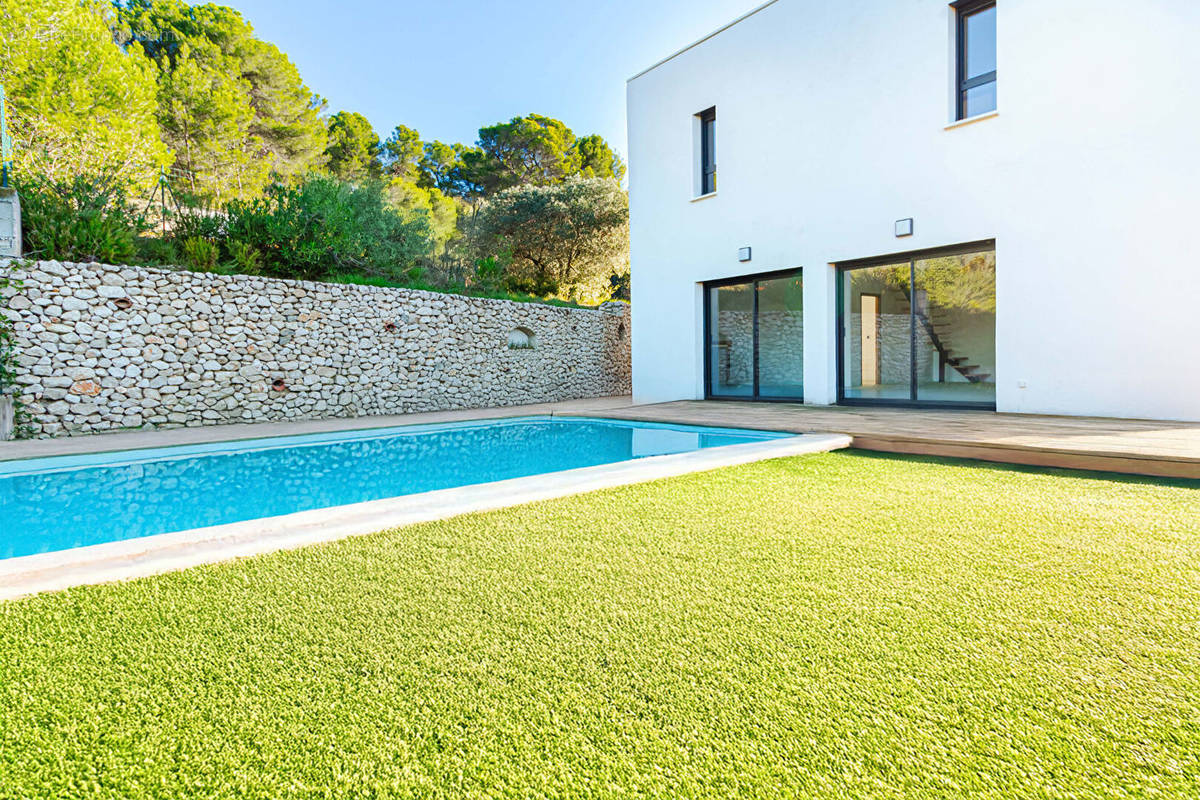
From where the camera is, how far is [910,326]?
24.4 ft

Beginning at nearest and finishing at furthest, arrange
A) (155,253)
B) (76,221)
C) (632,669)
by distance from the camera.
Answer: (632,669), (76,221), (155,253)

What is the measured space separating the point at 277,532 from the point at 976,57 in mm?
8532

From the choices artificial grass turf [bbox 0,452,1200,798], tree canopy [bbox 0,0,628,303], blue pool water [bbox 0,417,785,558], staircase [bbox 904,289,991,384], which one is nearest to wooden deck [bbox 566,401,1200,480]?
staircase [bbox 904,289,991,384]

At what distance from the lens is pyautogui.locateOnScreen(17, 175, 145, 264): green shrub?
280 inches

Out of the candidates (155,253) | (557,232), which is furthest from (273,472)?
(557,232)

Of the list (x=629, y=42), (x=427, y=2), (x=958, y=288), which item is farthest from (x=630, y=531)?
(x=427, y=2)

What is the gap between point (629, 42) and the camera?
13.2 m

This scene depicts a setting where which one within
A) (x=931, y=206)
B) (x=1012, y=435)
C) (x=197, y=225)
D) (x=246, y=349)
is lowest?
(x=1012, y=435)

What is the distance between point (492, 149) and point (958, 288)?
22.6m

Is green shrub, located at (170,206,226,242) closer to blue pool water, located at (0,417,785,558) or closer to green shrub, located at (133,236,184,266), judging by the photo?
green shrub, located at (133,236,184,266)

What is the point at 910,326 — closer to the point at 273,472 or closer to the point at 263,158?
the point at 273,472

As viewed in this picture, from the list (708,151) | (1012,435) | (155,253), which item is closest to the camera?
(1012,435)

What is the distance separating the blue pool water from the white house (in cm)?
284

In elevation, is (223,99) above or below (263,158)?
above
